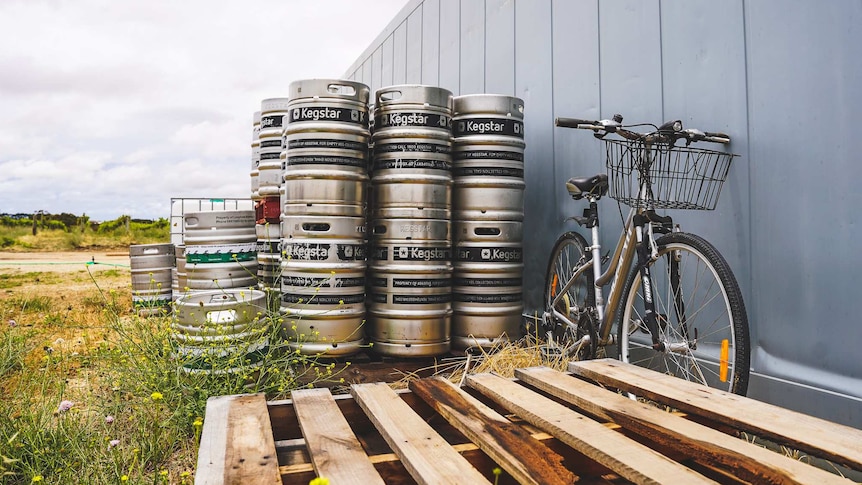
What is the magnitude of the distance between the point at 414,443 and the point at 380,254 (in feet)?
7.07

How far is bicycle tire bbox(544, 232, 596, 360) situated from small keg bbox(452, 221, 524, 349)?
1.01 feet

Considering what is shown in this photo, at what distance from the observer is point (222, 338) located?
2564mm

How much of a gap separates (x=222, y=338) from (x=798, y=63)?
8.90ft

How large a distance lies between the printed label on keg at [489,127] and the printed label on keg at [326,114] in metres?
0.71

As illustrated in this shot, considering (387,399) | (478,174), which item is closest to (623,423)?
(387,399)

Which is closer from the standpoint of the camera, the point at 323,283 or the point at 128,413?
the point at 128,413

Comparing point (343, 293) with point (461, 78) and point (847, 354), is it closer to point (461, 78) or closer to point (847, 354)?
point (847, 354)

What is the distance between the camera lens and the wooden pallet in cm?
126

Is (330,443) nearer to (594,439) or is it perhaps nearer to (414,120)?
(594,439)

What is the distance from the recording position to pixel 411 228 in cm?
346

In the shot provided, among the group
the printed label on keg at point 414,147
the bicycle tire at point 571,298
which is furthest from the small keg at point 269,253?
the bicycle tire at point 571,298

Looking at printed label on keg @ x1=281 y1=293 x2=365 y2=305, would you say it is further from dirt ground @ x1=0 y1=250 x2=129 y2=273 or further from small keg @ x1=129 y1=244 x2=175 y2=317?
dirt ground @ x1=0 y1=250 x2=129 y2=273

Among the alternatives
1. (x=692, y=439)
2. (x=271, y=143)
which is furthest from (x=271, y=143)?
(x=692, y=439)

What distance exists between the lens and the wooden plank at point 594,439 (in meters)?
1.23
